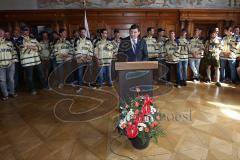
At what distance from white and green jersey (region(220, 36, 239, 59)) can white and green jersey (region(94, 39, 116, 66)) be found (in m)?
3.04

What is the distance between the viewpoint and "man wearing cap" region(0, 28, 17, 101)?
5.04 m

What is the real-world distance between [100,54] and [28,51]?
1793 mm

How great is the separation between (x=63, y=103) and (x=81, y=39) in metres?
1.78

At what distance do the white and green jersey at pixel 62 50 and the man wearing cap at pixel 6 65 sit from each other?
1.05 m

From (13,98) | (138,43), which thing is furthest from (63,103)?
(138,43)

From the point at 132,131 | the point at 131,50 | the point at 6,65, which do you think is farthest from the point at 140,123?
the point at 6,65

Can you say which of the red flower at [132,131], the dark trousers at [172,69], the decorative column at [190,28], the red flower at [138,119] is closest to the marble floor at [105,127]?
the red flower at [132,131]

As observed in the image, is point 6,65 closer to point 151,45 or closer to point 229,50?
point 151,45

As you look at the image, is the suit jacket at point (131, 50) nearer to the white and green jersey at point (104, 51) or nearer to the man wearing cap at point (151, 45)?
the white and green jersey at point (104, 51)

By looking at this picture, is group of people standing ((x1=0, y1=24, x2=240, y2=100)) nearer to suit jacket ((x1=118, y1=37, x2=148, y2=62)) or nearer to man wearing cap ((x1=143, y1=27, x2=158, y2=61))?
man wearing cap ((x1=143, y1=27, x2=158, y2=61))

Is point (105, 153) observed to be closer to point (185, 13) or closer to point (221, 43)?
point (221, 43)

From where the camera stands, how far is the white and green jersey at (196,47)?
625 centimetres

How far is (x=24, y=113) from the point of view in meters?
4.38

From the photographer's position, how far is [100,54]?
598 centimetres
